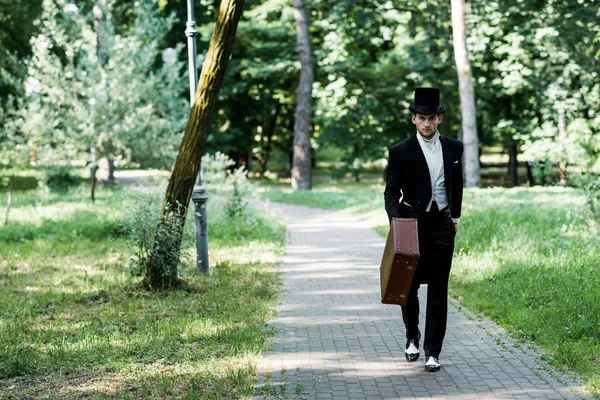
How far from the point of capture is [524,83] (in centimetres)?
3362

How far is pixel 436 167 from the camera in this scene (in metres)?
6.84

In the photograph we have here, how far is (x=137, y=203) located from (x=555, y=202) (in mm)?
11199

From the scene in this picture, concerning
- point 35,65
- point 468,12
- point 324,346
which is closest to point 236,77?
point 468,12

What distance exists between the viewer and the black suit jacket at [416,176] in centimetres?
679

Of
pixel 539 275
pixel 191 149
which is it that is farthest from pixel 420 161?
pixel 191 149

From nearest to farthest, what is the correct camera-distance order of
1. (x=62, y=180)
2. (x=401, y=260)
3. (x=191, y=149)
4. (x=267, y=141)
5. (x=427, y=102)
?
(x=401, y=260)
(x=427, y=102)
(x=191, y=149)
(x=62, y=180)
(x=267, y=141)

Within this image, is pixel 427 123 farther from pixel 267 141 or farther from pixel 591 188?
pixel 267 141

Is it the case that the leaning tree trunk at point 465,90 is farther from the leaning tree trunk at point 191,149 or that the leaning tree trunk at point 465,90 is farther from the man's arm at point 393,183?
the man's arm at point 393,183

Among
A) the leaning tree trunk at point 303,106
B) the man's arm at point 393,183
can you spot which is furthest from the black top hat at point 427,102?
the leaning tree trunk at point 303,106

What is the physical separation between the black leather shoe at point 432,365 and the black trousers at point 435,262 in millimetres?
35

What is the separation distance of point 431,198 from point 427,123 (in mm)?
611

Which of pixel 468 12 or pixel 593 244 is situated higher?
pixel 468 12

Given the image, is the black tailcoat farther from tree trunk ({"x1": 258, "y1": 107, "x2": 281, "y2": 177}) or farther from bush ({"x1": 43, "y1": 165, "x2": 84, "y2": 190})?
tree trunk ({"x1": 258, "y1": 107, "x2": 281, "y2": 177})

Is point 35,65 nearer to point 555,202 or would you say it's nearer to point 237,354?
point 555,202
